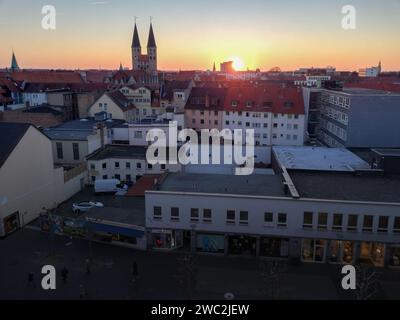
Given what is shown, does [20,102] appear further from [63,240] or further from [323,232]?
[323,232]

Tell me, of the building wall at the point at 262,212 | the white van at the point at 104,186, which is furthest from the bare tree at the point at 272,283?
the white van at the point at 104,186

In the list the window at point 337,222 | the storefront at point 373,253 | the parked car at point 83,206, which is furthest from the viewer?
the parked car at point 83,206

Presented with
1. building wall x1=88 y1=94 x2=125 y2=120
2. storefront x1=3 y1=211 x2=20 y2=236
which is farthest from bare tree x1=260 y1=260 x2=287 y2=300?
building wall x1=88 y1=94 x2=125 y2=120

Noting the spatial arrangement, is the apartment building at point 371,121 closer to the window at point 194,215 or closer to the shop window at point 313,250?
the shop window at point 313,250

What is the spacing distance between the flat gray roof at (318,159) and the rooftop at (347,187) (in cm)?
148

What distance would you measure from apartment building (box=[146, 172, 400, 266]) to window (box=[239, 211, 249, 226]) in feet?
0.20

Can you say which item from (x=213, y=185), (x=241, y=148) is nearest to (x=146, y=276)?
(x=213, y=185)

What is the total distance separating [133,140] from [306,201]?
28.7 meters

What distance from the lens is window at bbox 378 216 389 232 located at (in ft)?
70.6

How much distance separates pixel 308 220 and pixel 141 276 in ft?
33.8

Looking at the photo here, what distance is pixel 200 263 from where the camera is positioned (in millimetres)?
22516

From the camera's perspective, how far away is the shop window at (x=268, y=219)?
2263cm

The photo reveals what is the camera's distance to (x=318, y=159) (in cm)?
3406

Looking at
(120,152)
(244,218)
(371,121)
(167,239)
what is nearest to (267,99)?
(371,121)
